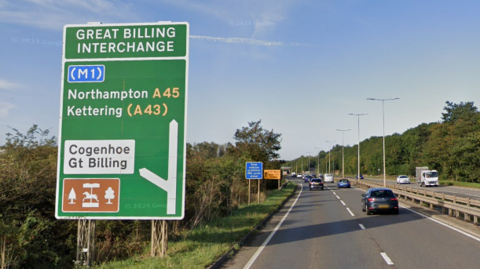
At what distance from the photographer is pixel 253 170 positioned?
99.1 ft

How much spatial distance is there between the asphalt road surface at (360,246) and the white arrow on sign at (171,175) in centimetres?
218

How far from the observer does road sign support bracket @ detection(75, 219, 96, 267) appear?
1063cm

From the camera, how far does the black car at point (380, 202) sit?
74.0ft

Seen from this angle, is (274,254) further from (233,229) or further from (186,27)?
(186,27)

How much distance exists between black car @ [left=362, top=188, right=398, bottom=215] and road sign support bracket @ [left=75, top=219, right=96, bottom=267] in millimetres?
15767

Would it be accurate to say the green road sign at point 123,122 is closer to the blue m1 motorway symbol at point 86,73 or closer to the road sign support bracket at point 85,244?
the blue m1 motorway symbol at point 86,73

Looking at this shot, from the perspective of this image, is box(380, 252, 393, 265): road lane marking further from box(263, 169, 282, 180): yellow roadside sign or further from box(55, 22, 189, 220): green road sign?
box(263, 169, 282, 180): yellow roadside sign

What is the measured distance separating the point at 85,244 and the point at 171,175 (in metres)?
2.81

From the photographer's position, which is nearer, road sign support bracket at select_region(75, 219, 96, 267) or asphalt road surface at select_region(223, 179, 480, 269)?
asphalt road surface at select_region(223, 179, 480, 269)

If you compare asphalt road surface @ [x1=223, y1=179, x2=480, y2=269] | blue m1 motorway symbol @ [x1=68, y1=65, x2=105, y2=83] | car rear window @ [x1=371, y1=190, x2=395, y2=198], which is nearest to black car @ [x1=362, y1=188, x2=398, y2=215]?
car rear window @ [x1=371, y1=190, x2=395, y2=198]

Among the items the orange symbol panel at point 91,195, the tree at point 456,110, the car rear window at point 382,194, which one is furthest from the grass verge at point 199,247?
the tree at point 456,110

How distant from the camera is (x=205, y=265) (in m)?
9.70

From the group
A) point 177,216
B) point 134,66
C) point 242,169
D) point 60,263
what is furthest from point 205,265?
point 242,169

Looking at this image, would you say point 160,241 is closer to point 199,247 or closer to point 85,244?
point 199,247
